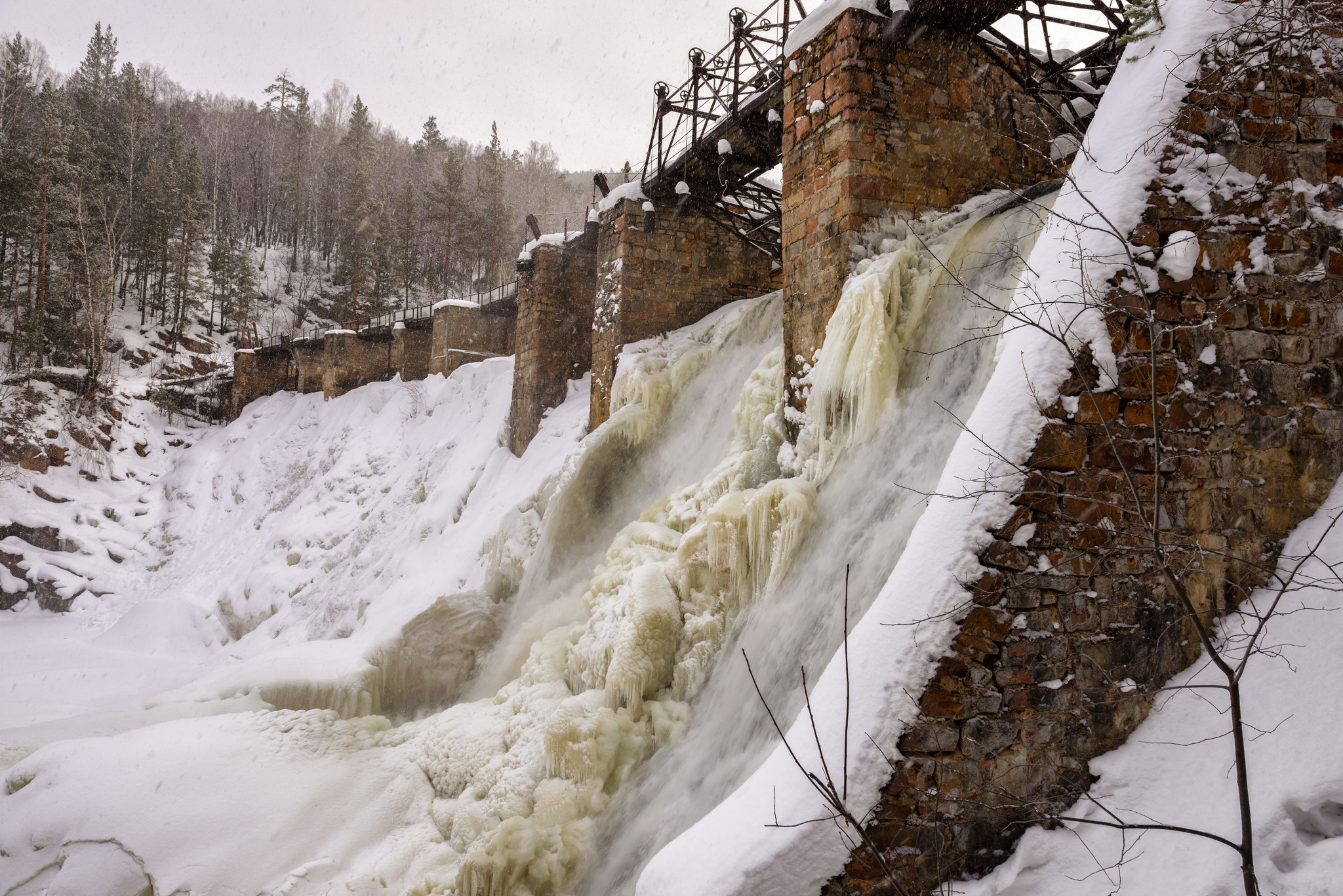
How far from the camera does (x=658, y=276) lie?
8.71 metres

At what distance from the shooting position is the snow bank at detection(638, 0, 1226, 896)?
6.67 feet

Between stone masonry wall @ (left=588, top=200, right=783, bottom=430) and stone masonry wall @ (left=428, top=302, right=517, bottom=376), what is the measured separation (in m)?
7.02

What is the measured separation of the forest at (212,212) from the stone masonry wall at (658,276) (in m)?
17.1

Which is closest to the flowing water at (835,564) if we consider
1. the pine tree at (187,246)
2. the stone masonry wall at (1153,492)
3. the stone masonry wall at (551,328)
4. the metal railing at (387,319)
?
the stone masonry wall at (1153,492)

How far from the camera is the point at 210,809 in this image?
4.91 meters

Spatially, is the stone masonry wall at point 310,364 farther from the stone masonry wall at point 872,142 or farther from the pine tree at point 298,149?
the pine tree at point 298,149

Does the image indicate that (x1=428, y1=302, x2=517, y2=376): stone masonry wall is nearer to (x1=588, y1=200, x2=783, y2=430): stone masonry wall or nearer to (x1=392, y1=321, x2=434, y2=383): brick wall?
(x1=392, y1=321, x2=434, y2=383): brick wall

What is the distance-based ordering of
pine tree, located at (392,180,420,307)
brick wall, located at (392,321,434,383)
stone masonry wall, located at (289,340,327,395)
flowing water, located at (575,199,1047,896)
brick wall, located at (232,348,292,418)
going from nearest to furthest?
1. flowing water, located at (575,199,1047,896)
2. brick wall, located at (392,321,434,383)
3. stone masonry wall, located at (289,340,327,395)
4. brick wall, located at (232,348,292,418)
5. pine tree, located at (392,180,420,307)

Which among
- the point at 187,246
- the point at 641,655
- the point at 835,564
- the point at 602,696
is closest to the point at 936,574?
the point at 835,564

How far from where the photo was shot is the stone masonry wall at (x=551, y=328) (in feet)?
33.8

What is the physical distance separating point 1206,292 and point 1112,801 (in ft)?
5.75

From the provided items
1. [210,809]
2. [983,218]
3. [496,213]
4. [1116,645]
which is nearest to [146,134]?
[496,213]

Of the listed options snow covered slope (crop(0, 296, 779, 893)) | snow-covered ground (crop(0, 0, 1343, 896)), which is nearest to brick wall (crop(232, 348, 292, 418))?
snow covered slope (crop(0, 296, 779, 893))

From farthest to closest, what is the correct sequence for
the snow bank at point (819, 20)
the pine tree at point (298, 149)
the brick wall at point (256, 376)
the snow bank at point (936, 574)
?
the pine tree at point (298, 149) < the brick wall at point (256, 376) < the snow bank at point (819, 20) < the snow bank at point (936, 574)
